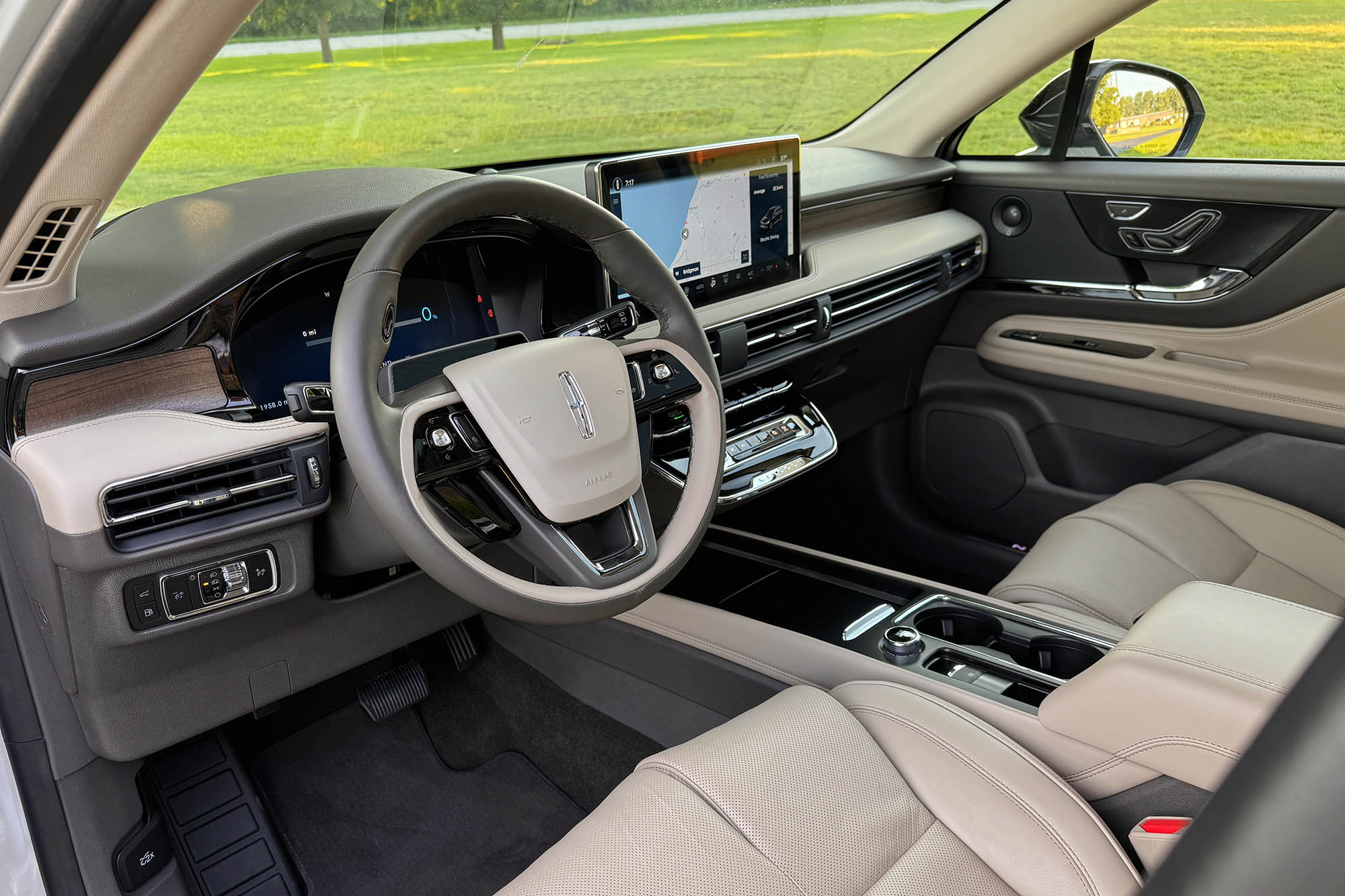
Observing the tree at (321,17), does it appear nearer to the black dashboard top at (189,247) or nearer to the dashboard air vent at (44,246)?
the black dashboard top at (189,247)

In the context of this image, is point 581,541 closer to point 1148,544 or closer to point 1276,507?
point 1148,544

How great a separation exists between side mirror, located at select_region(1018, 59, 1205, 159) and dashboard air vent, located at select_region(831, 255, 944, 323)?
50 centimetres

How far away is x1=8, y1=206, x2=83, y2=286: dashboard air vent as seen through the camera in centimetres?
106

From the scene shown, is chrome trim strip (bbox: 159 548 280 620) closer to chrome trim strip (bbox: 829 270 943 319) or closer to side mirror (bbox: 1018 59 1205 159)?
chrome trim strip (bbox: 829 270 943 319)

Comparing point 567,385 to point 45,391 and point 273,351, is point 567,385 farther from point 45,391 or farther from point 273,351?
point 45,391

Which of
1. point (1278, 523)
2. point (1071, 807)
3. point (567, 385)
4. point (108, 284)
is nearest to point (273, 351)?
point (108, 284)

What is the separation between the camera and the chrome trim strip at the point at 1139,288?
7.54 ft

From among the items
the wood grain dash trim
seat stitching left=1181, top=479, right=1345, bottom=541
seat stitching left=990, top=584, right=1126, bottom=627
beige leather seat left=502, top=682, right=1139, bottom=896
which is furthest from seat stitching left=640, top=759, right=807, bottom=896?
seat stitching left=1181, top=479, right=1345, bottom=541

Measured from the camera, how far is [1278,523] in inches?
76.3

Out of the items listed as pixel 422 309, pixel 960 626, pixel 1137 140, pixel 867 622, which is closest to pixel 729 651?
pixel 867 622

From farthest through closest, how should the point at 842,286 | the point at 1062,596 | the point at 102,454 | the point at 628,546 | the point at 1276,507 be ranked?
the point at 842,286 < the point at 1276,507 < the point at 1062,596 < the point at 628,546 < the point at 102,454

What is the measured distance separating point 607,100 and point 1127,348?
4.76 feet

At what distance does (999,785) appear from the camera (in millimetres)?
1129

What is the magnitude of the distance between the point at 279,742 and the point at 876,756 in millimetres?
1338
